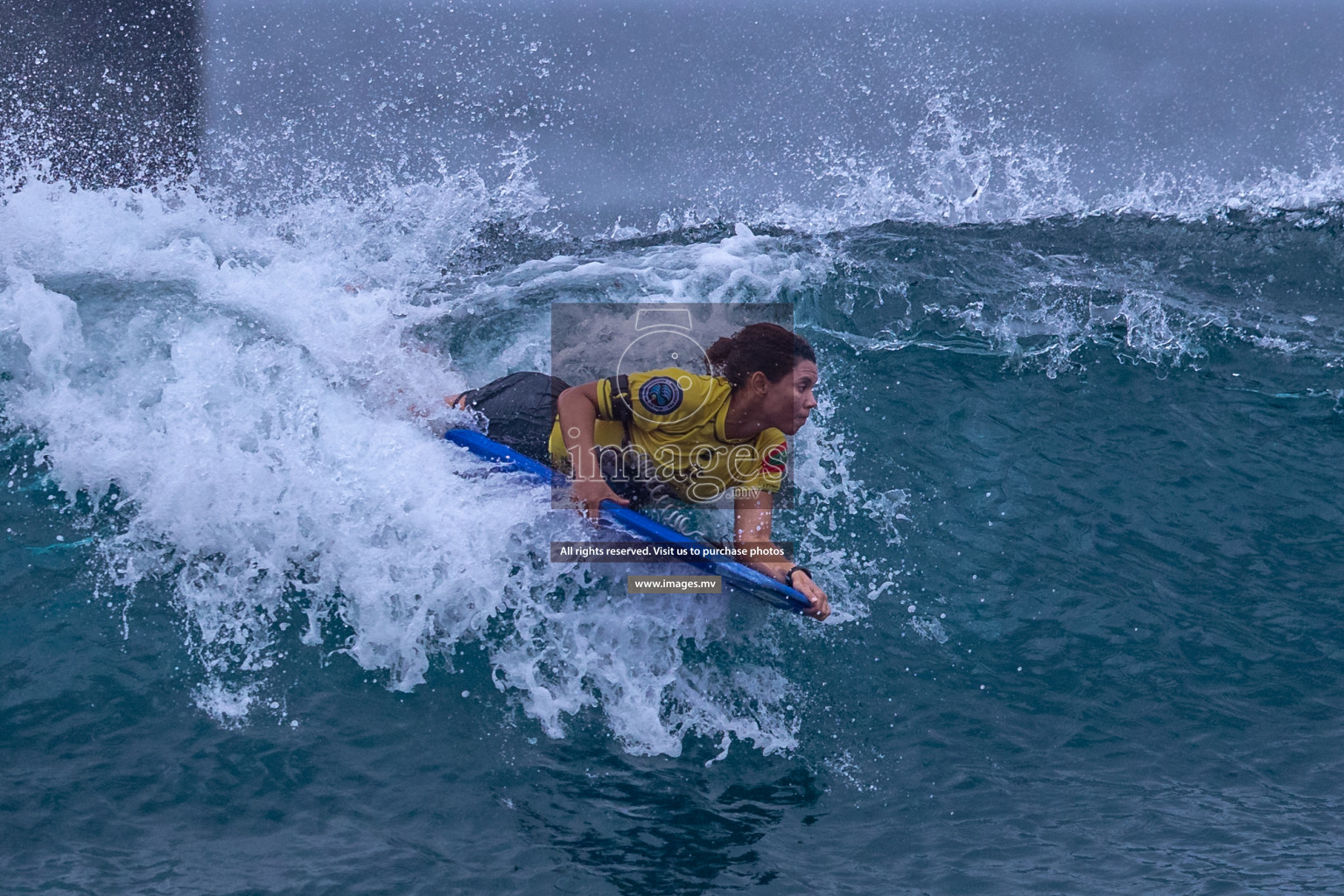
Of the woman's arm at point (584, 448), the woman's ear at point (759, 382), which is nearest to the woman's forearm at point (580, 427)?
the woman's arm at point (584, 448)

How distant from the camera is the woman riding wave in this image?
3615mm

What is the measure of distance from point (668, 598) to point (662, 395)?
83 cm

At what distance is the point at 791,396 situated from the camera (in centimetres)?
361

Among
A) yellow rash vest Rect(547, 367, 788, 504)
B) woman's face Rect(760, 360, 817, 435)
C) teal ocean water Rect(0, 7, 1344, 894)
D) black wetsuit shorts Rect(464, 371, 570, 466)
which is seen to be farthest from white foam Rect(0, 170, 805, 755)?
woman's face Rect(760, 360, 817, 435)

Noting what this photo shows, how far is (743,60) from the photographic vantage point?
8.46m

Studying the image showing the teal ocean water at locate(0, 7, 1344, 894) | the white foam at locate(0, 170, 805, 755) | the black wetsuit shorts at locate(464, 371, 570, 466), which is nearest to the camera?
the teal ocean water at locate(0, 7, 1344, 894)

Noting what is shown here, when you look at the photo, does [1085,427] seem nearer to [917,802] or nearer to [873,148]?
[917,802]

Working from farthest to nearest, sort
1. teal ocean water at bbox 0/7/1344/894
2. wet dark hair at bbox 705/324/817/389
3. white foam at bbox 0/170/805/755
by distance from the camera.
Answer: white foam at bbox 0/170/805/755
wet dark hair at bbox 705/324/817/389
teal ocean water at bbox 0/7/1344/894

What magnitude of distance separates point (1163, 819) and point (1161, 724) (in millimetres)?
521

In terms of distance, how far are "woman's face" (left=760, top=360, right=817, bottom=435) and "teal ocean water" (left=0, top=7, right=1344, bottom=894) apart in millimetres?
864

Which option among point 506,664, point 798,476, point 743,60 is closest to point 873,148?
point 743,60

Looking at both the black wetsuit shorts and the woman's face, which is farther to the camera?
the black wetsuit shorts

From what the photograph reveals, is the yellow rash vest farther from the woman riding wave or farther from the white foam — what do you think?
the white foam

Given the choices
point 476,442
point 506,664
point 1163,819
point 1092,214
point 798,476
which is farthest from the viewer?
point 1092,214
